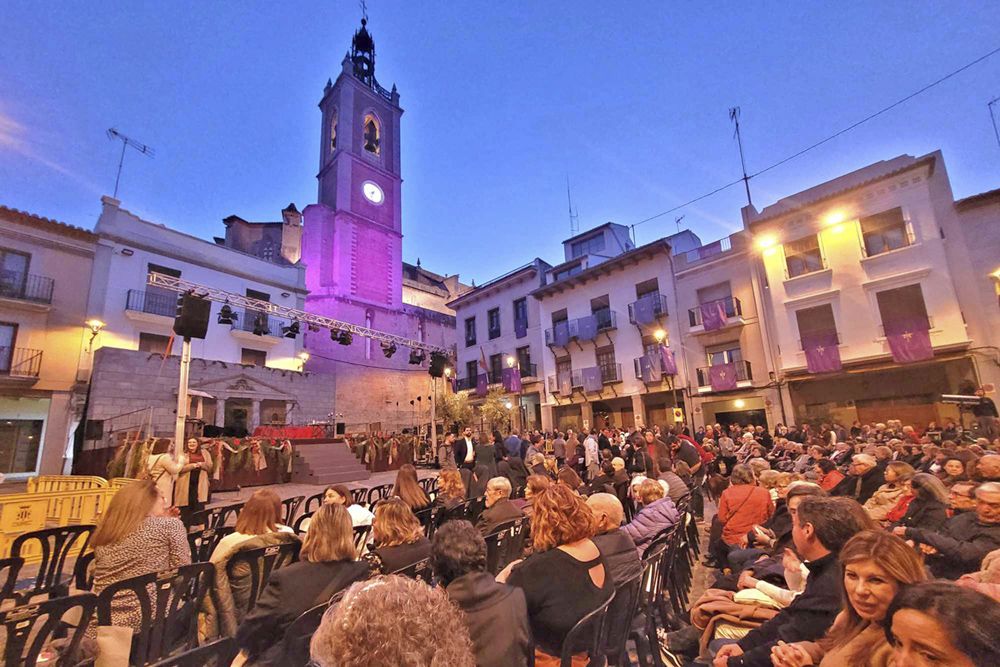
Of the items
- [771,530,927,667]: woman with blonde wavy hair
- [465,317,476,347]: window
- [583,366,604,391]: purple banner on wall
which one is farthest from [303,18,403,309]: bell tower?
[771,530,927,667]: woman with blonde wavy hair

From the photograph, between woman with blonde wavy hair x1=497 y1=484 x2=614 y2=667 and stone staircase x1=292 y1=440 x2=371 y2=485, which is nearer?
woman with blonde wavy hair x1=497 y1=484 x2=614 y2=667

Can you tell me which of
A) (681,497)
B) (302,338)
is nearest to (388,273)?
(302,338)

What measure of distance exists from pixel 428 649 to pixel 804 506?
2.23 metres

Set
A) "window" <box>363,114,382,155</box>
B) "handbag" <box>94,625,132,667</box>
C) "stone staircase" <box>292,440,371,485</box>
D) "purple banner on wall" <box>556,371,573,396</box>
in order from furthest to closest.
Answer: "window" <box>363,114,382,155</box> → "purple banner on wall" <box>556,371,573,396</box> → "stone staircase" <box>292,440,371,485</box> → "handbag" <box>94,625,132,667</box>

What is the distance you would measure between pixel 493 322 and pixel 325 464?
1466 cm

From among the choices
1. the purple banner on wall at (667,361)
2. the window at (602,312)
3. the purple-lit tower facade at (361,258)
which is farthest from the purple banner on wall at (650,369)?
the purple-lit tower facade at (361,258)

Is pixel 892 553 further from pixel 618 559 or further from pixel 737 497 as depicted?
pixel 737 497

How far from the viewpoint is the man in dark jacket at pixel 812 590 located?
82.9 inches

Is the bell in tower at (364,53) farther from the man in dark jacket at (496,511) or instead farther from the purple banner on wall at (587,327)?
the man in dark jacket at (496,511)

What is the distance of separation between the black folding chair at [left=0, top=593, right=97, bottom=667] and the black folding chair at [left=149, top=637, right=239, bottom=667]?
1119 millimetres

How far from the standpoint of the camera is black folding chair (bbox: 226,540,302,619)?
3.10 m

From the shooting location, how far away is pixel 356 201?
29422 mm

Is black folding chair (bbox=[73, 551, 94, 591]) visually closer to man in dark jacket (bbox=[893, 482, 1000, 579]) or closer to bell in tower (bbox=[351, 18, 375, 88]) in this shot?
man in dark jacket (bbox=[893, 482, 1000, 579])

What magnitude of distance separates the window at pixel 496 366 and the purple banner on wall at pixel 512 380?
108cm
